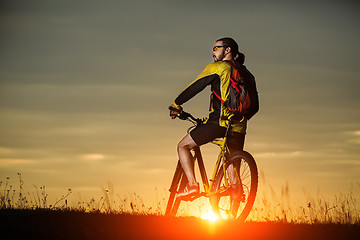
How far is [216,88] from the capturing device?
945 centimetres

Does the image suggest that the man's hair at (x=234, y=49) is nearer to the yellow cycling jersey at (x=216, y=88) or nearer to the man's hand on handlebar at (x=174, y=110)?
the yellow cycling jersey at (x=216, y=88)

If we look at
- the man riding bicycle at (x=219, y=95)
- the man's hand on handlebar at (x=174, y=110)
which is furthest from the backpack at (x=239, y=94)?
the man's hand on handlebar at (x=174, y=110)

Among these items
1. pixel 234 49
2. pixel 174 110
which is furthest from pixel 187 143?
pixel 234 49

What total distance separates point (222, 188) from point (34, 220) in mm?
2995

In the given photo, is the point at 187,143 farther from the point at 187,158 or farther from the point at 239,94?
the point at 239,94

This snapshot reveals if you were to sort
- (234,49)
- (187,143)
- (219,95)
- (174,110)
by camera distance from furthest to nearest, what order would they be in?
1. (174,110)
2. (187,143)
3. (234,49)
4. (219,95)

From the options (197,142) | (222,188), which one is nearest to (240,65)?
(197,142)

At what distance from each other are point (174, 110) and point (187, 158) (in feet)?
2.70

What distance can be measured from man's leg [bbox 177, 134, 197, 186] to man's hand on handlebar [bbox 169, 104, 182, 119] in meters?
0.42

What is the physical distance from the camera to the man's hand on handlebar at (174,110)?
32.6ft

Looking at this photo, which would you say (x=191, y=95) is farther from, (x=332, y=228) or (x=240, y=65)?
(x=332, y=228)

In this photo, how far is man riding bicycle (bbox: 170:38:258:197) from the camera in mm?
9383

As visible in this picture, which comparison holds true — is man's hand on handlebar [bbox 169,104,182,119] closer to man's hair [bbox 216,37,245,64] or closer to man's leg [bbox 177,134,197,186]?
man's leg [bbox 177,134,197,186]

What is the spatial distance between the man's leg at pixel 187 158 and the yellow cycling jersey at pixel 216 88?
Answer: 56 cm
